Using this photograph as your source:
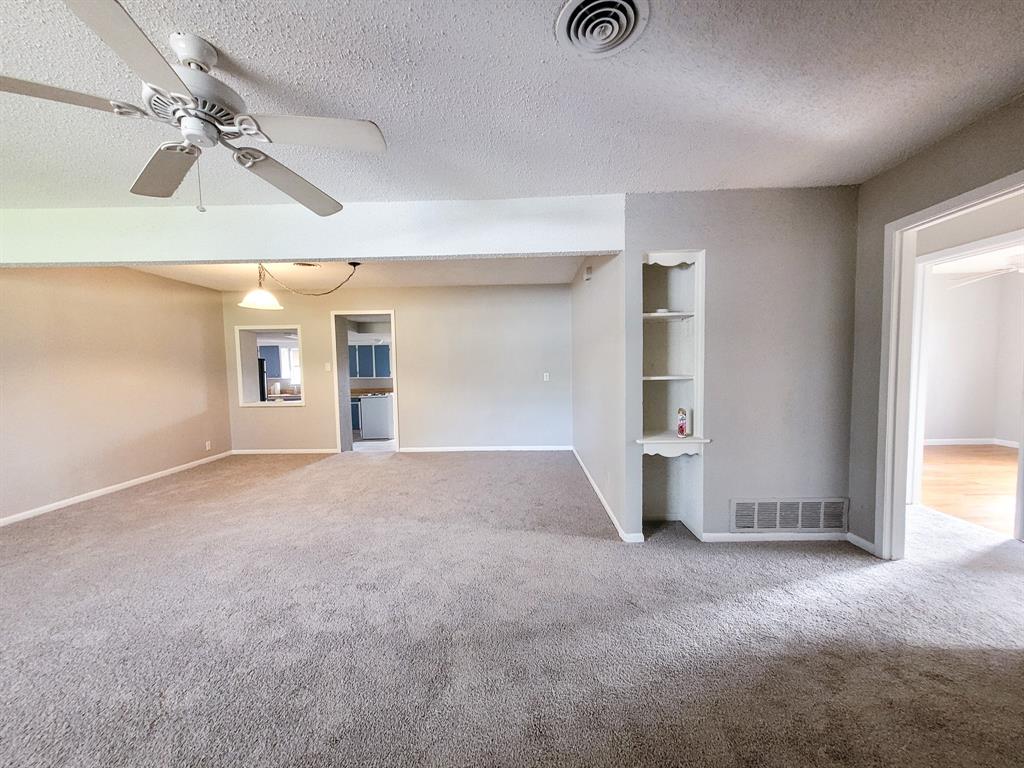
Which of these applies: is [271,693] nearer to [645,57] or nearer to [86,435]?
[645,57]

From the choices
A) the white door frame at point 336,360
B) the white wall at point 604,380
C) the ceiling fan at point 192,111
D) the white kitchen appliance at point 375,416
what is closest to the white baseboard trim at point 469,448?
the white door frame at point 336,360

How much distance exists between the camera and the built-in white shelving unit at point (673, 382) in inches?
99.3

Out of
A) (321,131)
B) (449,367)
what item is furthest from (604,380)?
(449,367)

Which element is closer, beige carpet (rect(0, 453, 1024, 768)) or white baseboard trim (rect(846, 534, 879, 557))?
beige carpet (rect(0, 453, 1024, 768))

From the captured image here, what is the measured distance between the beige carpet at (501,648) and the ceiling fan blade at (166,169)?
2.06 m

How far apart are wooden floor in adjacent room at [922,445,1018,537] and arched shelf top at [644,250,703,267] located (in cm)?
295

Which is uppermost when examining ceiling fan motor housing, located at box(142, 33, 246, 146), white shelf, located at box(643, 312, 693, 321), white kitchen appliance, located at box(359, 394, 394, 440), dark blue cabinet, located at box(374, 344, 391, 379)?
ceiling fan motor housing, located at box(142, 33, 246, 146)

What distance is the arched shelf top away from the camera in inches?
97.6

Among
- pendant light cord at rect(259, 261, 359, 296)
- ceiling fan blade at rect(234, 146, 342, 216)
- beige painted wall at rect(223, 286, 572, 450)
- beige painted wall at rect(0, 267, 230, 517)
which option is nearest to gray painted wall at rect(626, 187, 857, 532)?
ceiling fan blade at rect(234, 146, 342, 216)

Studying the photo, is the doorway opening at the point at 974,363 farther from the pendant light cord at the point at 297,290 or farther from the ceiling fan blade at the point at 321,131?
the pendant light cord at the point at 297,290

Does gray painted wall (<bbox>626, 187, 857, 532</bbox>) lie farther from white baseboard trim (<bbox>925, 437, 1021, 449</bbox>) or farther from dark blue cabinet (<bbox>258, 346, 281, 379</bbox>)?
dark blue cabinet (<bbox>258, 346, 281, 379</bbox>)

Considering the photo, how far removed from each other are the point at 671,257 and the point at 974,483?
13.5 ft

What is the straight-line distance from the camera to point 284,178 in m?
1.60

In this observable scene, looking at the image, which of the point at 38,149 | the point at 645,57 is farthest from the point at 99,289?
the point at 645,57
